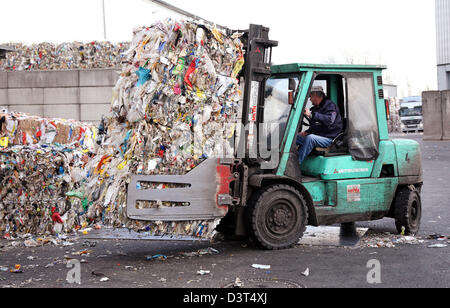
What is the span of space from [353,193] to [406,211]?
3.02 feet

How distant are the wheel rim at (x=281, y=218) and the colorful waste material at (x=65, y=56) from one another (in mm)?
8306

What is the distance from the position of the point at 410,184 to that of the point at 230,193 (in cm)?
299

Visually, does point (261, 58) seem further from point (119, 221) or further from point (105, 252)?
point (105, 252)

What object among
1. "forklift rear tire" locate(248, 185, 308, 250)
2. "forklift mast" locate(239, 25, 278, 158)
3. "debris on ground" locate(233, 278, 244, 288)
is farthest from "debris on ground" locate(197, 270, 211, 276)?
"forklift mast" locate(239, 25, 278, 158)

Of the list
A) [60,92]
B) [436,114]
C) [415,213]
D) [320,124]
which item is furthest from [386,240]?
[436,114]

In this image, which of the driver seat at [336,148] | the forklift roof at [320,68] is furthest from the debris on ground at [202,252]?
the forklift roof at [320,68]

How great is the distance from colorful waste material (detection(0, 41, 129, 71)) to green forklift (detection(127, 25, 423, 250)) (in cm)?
767

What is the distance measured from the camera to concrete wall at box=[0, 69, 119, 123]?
13242mm

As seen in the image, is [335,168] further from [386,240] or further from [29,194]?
[29,194]

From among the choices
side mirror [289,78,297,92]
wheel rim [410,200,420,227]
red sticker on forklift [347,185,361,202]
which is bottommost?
wheel rim [410,200,420,227]

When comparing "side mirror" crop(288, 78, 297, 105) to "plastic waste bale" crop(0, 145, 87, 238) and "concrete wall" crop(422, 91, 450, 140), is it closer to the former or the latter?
"plastic waste bale" crop(0, 145, 87, 238)

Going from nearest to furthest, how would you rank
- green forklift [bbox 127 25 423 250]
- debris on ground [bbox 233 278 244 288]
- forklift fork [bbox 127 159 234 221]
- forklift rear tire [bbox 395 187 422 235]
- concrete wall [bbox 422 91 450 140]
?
1. debris on ground [bbox 233 278 244 288]
2. forklift fork [bbox 127 159 234 221]
3. green forklift [bbox 127 25 423 250]
4. forklift rear tire [bbox 395 187 422 235]
5. concrete wall [bbox 422 91 450 140]

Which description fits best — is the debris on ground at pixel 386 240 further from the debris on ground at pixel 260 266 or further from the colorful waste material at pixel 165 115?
the colorful waste material at pixel 165 115

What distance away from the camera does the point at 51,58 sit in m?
14.7
